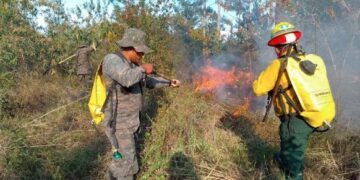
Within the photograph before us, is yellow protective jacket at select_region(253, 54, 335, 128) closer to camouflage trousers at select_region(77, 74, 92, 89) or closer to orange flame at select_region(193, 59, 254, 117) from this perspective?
orange flame at select_region(193, 59, 254, 117)

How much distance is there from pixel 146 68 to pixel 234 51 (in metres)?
7.95

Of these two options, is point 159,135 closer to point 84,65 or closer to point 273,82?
point 273,82

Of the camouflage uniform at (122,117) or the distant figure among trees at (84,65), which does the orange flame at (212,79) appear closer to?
the camouflage uniform at (122,117)

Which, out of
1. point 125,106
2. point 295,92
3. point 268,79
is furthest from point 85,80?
point 295,92

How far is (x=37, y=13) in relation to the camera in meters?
13.5

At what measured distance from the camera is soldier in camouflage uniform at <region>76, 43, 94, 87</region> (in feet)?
36.1

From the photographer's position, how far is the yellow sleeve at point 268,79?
156 inches

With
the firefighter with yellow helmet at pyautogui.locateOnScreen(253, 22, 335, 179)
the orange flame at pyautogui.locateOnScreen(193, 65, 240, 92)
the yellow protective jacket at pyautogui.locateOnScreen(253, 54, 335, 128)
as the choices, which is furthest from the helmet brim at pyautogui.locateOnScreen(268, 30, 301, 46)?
the orange flame at pyautogui.locateOnScreen(193, 65, 240, 92)

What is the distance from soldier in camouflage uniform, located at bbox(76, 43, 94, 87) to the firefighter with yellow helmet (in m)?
7.75

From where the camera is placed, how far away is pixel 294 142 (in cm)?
414

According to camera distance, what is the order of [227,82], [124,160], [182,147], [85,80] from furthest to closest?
[85,80] → [227,82] → [182,147] → [124,160]

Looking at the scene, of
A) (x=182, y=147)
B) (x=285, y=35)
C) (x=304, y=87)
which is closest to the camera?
(x=304, y=87)

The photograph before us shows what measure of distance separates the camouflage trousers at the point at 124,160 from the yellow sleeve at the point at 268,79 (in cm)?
170

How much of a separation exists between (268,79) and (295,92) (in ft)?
1.12
